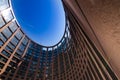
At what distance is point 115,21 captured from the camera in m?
2.74

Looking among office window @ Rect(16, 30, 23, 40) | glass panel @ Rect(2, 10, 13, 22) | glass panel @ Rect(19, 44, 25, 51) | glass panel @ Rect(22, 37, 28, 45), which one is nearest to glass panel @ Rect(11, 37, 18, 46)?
office window @ Rect(16, 30, 23, 40)

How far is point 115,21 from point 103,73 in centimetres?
2497

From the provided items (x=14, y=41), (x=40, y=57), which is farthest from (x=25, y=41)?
(x=40, y=57)

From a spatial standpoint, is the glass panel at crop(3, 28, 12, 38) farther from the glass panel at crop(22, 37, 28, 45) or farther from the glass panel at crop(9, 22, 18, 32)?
the glass panel at crop(22, 37, 28, 45)

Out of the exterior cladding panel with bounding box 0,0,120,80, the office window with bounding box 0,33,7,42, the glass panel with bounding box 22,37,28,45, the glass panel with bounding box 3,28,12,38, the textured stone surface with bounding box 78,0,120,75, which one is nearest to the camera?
the textured stone surface with bounding box 78,0,120,75

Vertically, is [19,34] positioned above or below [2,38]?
above

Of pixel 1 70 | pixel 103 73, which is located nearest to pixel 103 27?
pixel 103 73

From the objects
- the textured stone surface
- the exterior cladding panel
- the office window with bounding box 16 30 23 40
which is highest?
the office window with bounding box 16 30 23 40

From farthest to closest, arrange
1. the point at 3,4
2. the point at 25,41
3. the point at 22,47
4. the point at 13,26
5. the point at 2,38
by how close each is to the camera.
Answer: the point at 25,41
the point at 22,47
the point at 13,26
the point at 3,4
the point at 2,38

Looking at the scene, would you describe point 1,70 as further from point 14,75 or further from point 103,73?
point 103,73

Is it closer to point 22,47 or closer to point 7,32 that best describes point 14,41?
point 7,32

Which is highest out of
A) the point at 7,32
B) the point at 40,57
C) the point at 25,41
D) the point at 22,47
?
the point at 25,41

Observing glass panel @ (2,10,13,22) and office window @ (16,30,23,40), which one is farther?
office window @ (16,30,23,40)

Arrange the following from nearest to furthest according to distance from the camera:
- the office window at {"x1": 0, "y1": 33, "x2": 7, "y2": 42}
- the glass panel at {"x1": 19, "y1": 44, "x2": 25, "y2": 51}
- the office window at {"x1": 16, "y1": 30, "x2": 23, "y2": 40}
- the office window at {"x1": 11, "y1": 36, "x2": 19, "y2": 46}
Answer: the office window at {"x1": 0, "y1": 33, "x2": 7, "y2": 42} → the office window at {"x1": 11, "y1": 36, "x2": 19, "y2": 46} → the office window at {"x1": 16, "y1": 30, "x2": 23, "y2": 40} → the glass panel at {"x1": 19, "y1": 44, "x2": 25, "y2": 51}
